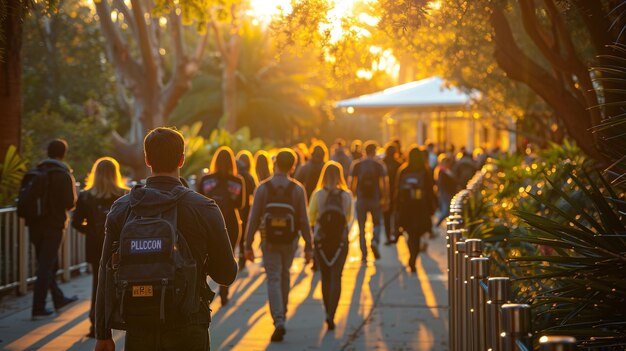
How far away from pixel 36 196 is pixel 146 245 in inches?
241

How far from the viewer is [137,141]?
23297 millimetres

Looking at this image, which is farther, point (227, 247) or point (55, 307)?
point (55, 307)

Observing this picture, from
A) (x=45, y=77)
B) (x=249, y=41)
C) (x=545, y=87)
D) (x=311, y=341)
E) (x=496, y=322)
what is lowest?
(x=311, y=341)

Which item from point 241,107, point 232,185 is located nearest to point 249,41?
point 241,107

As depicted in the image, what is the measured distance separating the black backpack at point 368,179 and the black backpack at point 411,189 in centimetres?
69

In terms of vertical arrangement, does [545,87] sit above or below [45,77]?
below

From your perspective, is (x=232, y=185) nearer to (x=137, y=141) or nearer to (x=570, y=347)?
(x=570, y=347)

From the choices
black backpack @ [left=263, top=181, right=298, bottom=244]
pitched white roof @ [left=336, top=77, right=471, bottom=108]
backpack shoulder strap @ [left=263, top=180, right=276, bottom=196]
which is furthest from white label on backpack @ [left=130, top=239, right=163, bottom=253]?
pitched white roof @ [left=336, top=77, right=471, bottom=108]

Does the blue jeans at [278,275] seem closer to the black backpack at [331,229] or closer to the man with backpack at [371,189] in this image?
the black backpack at [331,229]

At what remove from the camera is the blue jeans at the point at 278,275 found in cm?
980

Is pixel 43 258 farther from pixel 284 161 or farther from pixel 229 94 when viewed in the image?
pixel 229 94

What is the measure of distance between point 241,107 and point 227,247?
36.6 m

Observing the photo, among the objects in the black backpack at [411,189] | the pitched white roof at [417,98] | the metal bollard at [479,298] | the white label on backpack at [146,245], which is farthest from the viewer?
the pitched white roof at [417,98]

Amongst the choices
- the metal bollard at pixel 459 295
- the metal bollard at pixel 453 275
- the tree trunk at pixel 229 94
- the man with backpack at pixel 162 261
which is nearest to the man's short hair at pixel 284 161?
the metal bollard at pixel 453 275
